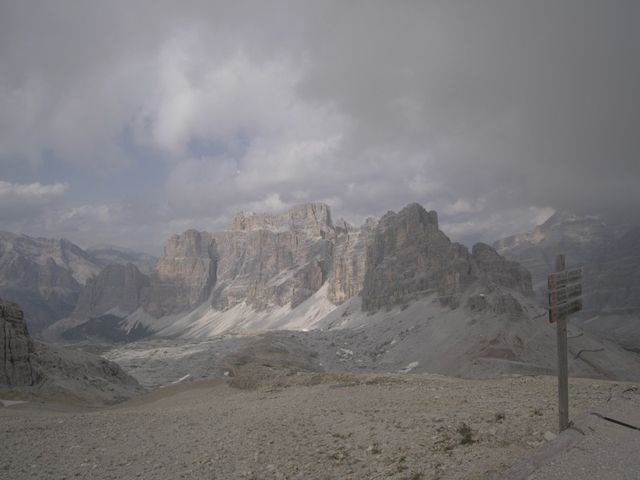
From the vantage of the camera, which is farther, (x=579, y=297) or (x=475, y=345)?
(x=475, y=345)

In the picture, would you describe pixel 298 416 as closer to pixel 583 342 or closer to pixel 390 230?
pixel 583 342

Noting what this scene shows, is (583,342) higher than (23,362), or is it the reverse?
(23,362)

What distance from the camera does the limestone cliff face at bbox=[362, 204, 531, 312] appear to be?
121m

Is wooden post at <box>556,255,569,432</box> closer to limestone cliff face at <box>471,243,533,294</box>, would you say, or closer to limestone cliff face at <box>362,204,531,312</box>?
limestone cliff face at <box>362,204,531,312</box>

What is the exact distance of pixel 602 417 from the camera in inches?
448

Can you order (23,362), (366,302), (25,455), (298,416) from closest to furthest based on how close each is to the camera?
1. (25,455)
2. (298,416)
3. (23,362)
4. (366,302)

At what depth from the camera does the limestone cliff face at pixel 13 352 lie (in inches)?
1420

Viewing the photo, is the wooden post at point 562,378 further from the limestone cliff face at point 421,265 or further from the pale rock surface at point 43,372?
the limestone cliff face at point 421,265

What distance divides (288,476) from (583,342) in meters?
91.4

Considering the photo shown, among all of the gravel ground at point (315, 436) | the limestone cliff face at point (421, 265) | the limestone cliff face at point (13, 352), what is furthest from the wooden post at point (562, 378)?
the limestone cliff face at point (421, 265)

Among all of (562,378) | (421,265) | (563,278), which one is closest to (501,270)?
(421,265)

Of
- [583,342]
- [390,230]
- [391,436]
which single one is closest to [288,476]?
[391,436]

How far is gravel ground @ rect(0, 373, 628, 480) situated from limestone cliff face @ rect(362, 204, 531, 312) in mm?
97134

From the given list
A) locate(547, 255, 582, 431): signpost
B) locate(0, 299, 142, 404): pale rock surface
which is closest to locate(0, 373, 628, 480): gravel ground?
locate(547, 255, 582, 431): signpost
